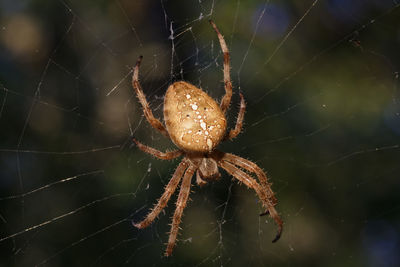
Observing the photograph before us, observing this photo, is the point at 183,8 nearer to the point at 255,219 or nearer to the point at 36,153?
the point at 36,153

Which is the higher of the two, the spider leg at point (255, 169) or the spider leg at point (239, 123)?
the spider leg at point (239, 123)

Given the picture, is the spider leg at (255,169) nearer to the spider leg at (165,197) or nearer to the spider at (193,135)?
the spider at (193,135)

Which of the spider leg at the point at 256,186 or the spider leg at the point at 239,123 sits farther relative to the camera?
the spider leg at the point at 256,186

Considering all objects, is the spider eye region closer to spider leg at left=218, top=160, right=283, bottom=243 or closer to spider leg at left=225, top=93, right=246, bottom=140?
spider leg at left=225, top=93, right=246, bottom=140

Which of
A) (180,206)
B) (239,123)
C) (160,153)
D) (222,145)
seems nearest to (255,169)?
(239,123)

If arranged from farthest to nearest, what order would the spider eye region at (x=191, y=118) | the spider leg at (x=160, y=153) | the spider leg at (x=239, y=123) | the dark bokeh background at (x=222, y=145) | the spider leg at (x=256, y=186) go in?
the dark bokeh background at (x=222, y=145) < the spider leg at (x=256, y=186) < the spider leg at (x=239, y=123) < the spider leg at (x=160, y=153) < the spider eye region at (x=191, y=118)

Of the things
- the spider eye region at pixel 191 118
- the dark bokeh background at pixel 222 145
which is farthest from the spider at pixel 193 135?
the dark bokeh background at pixel 222 145

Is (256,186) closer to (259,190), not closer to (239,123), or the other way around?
(259,190)
